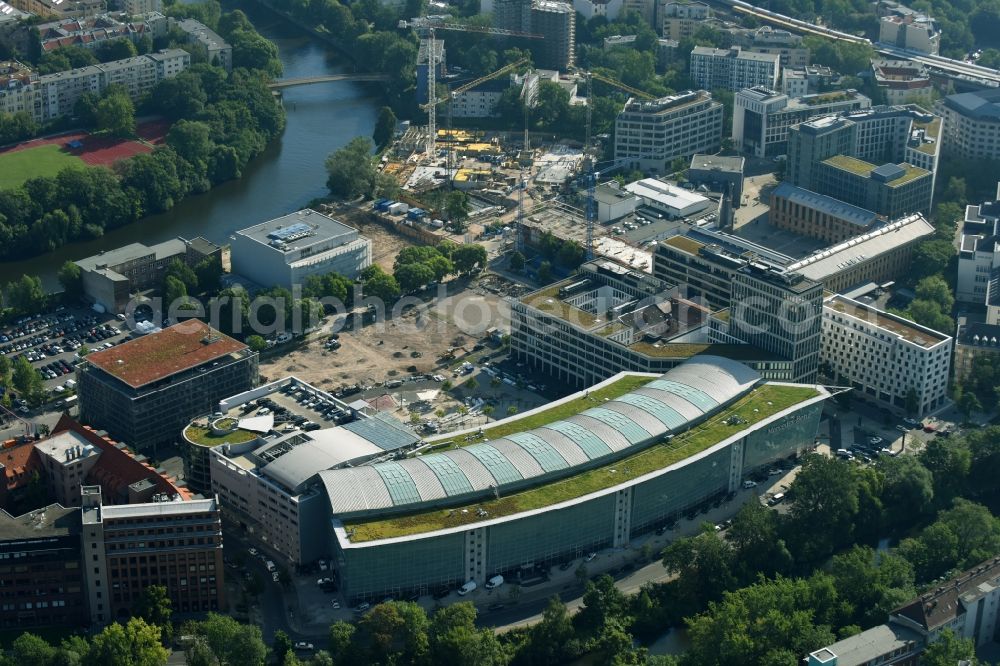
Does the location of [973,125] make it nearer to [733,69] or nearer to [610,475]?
[733,69]

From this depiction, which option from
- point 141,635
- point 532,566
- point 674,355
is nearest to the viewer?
point 141,635

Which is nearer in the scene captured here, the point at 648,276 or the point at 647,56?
the point at 648,276

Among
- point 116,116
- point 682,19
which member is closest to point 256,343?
point 116,116

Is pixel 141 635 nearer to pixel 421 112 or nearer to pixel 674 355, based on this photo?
pixel 674 355

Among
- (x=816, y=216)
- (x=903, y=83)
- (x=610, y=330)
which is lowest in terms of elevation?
(x=610, y=330)

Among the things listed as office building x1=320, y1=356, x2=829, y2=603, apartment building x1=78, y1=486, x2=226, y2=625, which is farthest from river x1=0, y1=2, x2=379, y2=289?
office building x1=320, y1=356, x2=829, y2=603

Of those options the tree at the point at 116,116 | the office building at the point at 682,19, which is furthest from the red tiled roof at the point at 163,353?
the office building at the point at 682,19

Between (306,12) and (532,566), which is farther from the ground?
(306,12)

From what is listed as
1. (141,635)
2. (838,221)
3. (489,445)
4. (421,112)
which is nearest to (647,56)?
(421,112)
